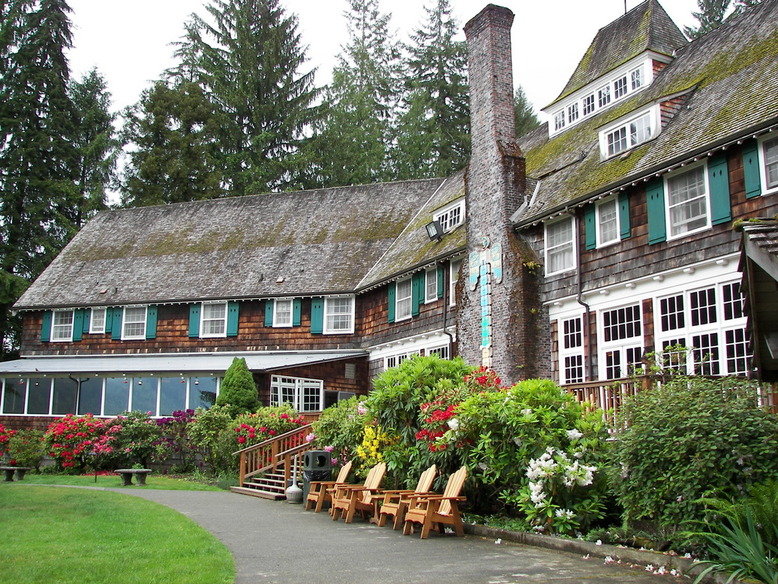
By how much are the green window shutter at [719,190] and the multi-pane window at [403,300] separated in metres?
11.8

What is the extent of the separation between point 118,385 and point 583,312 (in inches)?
692

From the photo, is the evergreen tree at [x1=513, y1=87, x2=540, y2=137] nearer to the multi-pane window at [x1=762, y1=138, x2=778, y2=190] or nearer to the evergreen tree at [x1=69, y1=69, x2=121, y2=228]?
the evergreen tree at [x1=69, y1=69, x2=121, y2=228]

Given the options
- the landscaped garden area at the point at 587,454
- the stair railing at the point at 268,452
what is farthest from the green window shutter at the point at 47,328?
the landscaped garden area at the point at 587,454

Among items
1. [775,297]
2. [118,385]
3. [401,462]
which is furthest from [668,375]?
[118,385]

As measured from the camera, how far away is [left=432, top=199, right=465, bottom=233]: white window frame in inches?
957

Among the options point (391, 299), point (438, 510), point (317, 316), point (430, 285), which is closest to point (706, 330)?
point (438, 510)

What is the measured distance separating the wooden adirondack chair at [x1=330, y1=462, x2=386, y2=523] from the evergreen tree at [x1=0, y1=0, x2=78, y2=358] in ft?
109

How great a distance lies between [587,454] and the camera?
35.8 ft

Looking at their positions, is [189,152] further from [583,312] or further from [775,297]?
[775,297]

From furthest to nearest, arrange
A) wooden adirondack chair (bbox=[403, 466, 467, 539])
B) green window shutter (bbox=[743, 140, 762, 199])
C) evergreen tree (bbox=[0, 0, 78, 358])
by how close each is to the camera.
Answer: evergreen tree (bbox=[0, 0, 78, 358])
green window shutter (bbox=[743, 140, 762, 199])
wooden adirondack chair (bbox=[403, 466, 467, 539])

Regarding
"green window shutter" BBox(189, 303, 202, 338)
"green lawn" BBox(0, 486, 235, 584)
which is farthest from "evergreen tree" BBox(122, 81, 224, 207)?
"green lawn" BBox(0, 486, 235, 584)

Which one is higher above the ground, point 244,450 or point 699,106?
point 699,106

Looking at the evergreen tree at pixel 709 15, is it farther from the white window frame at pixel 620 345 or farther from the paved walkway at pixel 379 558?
the paved walkway at pixel 379 558

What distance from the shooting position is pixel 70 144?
45.2 metres
